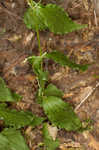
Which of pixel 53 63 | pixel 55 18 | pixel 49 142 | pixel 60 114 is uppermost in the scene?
pixel 55 18

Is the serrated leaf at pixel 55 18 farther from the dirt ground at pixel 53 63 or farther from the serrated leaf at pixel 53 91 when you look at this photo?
the serrated leaf at pixel 53 91

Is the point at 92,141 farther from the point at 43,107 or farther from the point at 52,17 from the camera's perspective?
the point at 52,17

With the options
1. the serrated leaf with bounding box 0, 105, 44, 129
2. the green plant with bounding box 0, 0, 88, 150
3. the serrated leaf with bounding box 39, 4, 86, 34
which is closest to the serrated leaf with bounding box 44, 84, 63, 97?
the green plant with bounding box 0, 0, 88, 150

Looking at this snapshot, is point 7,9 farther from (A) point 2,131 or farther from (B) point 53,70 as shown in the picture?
(A) point 2,131

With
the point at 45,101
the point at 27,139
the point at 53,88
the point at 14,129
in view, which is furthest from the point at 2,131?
the point at 53,88

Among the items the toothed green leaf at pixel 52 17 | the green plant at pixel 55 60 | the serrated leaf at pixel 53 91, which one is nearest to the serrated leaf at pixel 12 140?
the green plant at pixel 55 60

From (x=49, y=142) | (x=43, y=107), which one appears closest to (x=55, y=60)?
(x=43, y=107)
